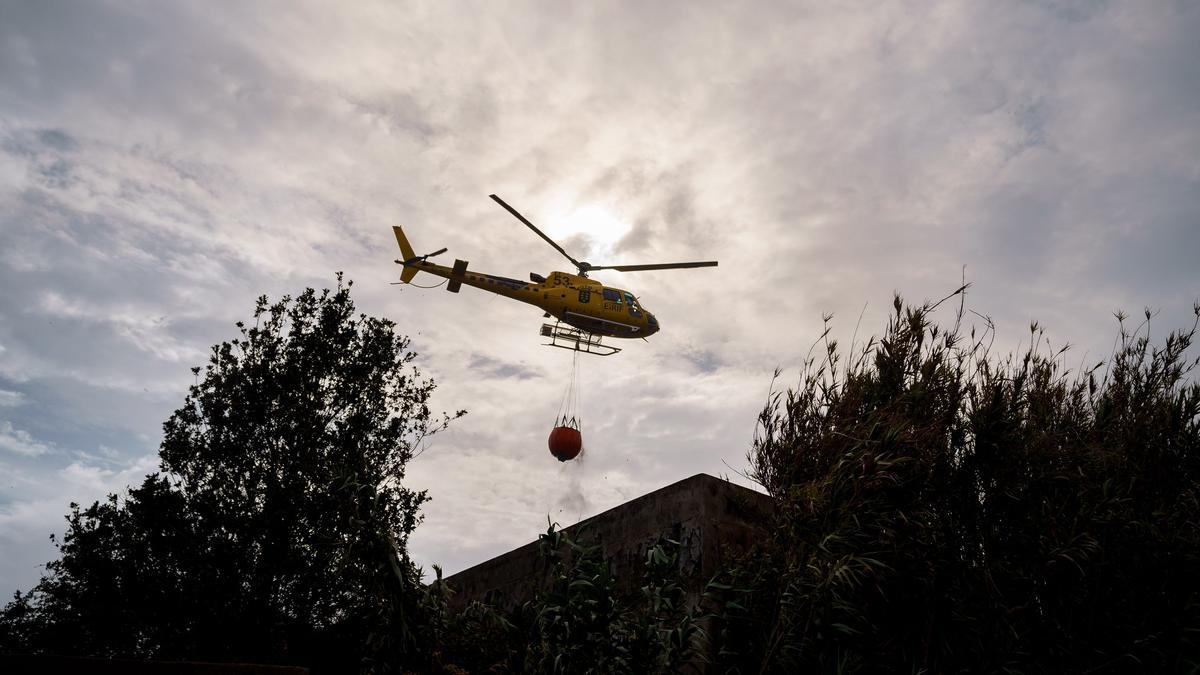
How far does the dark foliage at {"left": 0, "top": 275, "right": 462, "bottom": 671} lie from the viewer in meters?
13.5

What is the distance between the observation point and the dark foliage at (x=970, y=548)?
7680 mm

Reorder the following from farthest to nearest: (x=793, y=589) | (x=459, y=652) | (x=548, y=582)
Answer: (x=548, y=582), (x=459, y=652), (x=793, y=589)

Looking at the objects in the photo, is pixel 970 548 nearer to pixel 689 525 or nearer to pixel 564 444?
pixel 689 525

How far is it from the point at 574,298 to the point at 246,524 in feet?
37.4

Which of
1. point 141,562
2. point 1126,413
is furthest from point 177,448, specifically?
point 1126,413

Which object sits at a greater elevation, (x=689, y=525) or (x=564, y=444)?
(x=564, y=444)

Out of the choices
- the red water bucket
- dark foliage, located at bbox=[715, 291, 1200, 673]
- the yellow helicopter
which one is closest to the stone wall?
dark foliage, located at bbox=[715, 291, 1200, 673]

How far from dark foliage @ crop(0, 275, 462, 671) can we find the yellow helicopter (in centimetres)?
746

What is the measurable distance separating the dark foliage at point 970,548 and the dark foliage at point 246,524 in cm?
710

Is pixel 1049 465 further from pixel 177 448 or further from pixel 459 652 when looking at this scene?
pixel 177 448

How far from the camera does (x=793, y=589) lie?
759 centimetres

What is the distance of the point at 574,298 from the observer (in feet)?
75.0

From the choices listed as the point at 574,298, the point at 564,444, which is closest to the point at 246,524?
the point at 564,444

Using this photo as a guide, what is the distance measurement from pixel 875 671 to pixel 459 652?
15.9ft
